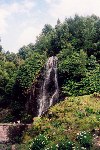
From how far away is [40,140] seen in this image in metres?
15.6

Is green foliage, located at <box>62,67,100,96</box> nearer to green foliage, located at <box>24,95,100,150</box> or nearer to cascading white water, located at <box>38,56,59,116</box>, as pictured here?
cascading white water, located at <box>38,56,59,116</box>

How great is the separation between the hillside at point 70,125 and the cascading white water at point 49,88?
509cm

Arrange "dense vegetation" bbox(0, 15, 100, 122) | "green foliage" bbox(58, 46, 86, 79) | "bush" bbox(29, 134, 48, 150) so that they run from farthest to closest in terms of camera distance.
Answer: "green foliage" bbox(58, 46, 86, 79)
"dense vegetation" bbox(0, 15, 100, 122)
"bush" bbox(29, 134, 48, 150)

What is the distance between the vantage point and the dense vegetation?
24684 millimetres

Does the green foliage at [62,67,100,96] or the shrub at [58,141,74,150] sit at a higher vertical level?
the green foliage at [62,67,100,96]

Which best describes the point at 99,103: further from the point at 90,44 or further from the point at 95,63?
the point at 90,44

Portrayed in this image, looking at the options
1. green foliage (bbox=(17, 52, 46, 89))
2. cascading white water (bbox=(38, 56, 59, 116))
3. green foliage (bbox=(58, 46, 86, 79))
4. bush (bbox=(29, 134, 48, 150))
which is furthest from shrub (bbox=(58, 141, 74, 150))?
green foliage (bbox=(17, 52, 46, 89))

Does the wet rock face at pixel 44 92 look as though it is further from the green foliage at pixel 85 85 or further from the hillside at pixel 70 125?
the hillside at pixel 70 125

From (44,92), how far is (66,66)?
253 centimetres

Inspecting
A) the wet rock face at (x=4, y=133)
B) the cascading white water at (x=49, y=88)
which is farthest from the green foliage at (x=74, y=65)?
the wet rock face at (x=4, y=133)

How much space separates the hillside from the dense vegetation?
444 centimetres

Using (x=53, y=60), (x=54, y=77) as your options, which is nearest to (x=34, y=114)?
(x=54, y=77)

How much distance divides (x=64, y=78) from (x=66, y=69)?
29.3 inches

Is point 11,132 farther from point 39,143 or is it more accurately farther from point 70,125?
point 39,143
